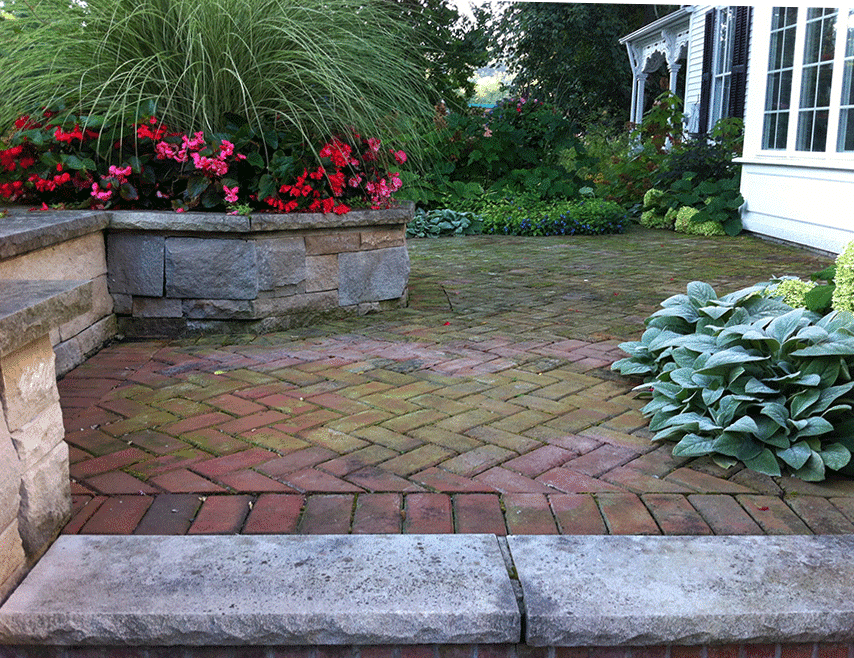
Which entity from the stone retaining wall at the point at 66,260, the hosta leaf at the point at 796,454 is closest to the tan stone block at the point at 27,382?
the stone retaining wall at the point at 66,260

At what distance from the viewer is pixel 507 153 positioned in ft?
32.5

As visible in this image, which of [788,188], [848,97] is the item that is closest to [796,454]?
[848,97]

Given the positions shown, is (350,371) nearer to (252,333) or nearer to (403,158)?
(252,333)

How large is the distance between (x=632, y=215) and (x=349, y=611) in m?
9.16

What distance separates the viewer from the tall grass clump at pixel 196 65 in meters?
3.82

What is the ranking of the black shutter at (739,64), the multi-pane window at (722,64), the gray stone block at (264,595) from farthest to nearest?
1. the multi-pane window at (722,64)
2. the black shutter at (739,64)
3. the gray stone block at (264,595)

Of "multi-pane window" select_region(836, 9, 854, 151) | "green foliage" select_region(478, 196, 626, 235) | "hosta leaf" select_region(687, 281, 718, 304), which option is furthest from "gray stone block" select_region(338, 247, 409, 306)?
"multi-pane window" select_region(836, 9, 854, 151)

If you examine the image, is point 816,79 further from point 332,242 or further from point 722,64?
point 332,242

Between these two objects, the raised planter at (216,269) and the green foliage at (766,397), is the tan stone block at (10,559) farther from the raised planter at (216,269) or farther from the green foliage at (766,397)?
the raised planter at (216,269)

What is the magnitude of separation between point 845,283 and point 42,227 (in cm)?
307

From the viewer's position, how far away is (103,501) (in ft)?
6.98

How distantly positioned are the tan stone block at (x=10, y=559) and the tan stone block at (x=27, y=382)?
22 cm

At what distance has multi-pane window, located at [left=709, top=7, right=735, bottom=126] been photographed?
1134cm

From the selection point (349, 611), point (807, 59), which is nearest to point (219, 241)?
point (349, 611)
